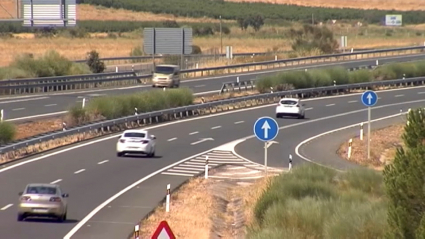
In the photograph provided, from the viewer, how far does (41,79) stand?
62406mm

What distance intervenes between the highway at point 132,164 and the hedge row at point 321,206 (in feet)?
11.6

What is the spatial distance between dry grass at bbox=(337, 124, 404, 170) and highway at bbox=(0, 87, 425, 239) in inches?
79.3

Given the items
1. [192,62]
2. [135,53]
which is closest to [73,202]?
[192,62]

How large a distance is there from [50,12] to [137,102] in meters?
6.22

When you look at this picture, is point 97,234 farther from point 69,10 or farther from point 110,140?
point 69,10

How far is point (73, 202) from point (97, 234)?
5.08m

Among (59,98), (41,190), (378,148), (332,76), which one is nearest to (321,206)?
(41,190)

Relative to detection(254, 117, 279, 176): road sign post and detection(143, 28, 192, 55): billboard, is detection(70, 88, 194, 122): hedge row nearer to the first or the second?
detection(143, 28, 192, 55): billboard

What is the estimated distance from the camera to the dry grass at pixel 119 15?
169 metres

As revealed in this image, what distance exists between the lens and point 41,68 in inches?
2785

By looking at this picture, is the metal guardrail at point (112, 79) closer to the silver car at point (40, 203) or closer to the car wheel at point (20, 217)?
the car wheel at point (20, 217)

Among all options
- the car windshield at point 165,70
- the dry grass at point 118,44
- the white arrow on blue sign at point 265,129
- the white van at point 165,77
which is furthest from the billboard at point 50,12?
the dry grass at point 118,44

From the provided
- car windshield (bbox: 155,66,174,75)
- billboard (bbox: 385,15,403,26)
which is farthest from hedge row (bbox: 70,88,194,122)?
billboard (bbox: 385,15,403,26)

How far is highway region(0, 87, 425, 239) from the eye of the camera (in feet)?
82.5
